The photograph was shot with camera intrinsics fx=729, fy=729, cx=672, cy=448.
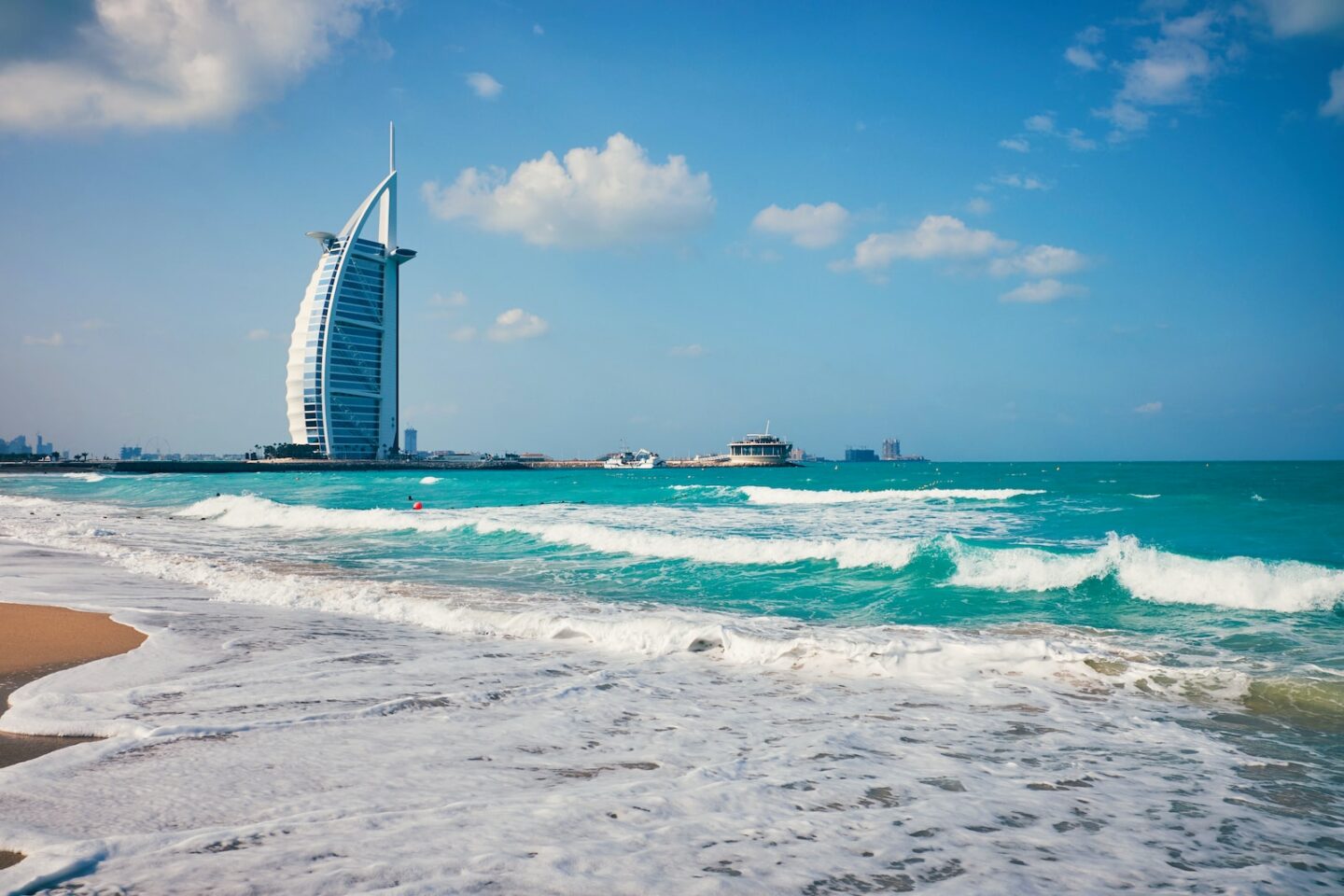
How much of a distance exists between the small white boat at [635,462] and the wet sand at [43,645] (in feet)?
478

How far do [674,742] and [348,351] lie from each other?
130750 mm

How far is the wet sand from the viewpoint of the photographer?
16.1ft

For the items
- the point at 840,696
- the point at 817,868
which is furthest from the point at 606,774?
the point at 840,696

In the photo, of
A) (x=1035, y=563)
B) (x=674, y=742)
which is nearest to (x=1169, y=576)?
(x=1035, y=563)

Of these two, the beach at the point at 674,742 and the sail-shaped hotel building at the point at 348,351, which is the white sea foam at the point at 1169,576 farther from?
the sail-shaped hotel building at the point at 348,351

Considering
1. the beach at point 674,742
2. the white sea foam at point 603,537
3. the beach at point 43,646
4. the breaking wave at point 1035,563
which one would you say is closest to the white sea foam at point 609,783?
the beach at point 674,742

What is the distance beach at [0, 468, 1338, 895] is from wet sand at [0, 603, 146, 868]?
0.22 metres

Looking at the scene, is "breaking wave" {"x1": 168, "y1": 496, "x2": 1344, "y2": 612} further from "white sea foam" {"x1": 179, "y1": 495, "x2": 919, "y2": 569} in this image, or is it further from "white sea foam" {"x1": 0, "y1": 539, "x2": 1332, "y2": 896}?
"white sea foam" {"x1": 0, "y1": 539, "x2": 1332, "y2": 896}

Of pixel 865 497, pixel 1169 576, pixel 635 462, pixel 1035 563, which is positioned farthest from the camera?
pixel 635 462

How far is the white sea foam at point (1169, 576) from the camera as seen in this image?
12.5 metres

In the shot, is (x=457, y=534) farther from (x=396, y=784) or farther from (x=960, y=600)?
(x=396, y=784)

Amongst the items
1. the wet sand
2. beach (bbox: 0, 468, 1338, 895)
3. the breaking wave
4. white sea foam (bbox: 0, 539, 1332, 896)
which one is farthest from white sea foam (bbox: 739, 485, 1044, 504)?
the wet sand

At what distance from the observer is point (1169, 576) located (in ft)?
45.5

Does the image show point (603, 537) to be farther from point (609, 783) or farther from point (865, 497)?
point (865, 497)
